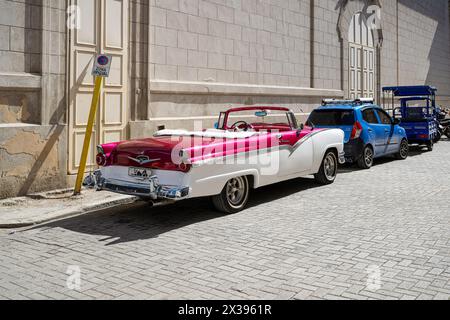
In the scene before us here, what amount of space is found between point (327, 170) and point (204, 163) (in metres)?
4.06

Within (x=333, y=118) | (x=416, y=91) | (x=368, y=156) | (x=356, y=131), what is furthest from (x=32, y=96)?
(x=416, y=91)

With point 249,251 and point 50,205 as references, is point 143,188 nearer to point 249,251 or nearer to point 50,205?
point 249,251

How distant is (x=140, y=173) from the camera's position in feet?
22.9

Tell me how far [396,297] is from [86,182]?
15.7ft

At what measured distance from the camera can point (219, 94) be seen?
531 inches

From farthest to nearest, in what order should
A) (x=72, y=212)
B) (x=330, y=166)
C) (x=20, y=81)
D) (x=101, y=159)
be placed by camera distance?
1. (x=330, y=166)
2. (x=20, y=81)
3. (x=72, y=212)
4. (x=101, y=159)

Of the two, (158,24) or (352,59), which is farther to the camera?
(352,59)

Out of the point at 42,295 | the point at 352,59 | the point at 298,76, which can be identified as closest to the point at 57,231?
the point at 42,295

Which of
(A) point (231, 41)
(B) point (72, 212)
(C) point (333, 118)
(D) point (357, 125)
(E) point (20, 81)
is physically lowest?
(B) point (72, 212)

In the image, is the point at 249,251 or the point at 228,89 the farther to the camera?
the point at 228,89

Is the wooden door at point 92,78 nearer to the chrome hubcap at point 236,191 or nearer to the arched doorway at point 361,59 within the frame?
the chrome hubcap at point 236,191

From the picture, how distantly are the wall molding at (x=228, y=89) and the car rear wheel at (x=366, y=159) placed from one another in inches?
150

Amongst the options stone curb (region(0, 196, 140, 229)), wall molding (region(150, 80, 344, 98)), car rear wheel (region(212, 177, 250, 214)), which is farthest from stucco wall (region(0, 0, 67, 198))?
car rear wheel (region(212, 177, 250, 214))

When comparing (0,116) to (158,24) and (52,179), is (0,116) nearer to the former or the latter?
(52,179)
